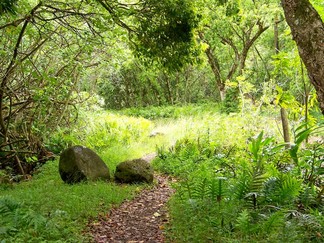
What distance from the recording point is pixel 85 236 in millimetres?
5414

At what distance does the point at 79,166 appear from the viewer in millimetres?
8758

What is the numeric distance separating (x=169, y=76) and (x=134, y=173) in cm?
406

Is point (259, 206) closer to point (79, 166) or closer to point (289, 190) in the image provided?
point (289, 190)

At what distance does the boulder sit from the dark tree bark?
19.2 ft

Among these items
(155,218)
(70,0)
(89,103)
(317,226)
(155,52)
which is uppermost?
(70,0)

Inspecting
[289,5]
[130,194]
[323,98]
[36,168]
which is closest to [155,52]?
[130,194]

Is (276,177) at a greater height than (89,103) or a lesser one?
lesser

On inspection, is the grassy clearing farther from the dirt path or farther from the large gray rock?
the large gray rock

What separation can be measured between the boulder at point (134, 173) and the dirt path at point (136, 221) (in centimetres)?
70

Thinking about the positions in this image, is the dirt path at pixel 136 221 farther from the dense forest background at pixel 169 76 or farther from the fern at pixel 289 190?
the fern at pixel 289 190

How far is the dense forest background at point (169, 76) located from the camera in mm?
5591

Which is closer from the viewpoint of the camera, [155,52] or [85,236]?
[85,236]

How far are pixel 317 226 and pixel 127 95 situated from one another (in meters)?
29.1

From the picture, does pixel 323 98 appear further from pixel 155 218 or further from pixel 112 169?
pixel 112 169
